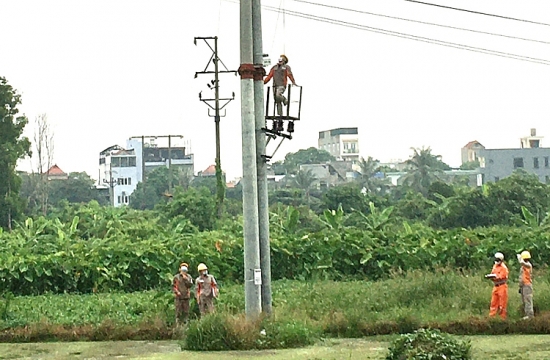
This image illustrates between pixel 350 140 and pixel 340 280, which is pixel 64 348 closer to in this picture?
pixel 340 280

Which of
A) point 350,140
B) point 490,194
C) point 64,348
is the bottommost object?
point 64,348

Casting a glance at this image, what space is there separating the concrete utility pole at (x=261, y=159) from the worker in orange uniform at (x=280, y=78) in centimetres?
24

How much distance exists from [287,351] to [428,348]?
12.9ft

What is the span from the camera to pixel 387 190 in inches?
3017

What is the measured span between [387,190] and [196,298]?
59.9 meters

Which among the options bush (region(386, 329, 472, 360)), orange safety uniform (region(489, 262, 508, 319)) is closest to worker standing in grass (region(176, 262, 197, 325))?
orange safety uniform (region(489, 262, 508, 319))

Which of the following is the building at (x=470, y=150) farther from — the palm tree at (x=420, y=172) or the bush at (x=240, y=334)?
the bush at (x=240, y=334)

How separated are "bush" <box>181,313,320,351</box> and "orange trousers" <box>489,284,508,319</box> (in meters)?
4.21

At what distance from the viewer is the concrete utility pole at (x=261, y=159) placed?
16344 millimetres

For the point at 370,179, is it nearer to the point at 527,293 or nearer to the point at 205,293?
the point at 527,293

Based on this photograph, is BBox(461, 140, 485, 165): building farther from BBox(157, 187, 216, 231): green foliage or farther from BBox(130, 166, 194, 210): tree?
BBox(157, 187, 216, 231): green foliage

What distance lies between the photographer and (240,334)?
14.7m

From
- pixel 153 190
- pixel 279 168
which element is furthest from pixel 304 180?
pixel 279 168

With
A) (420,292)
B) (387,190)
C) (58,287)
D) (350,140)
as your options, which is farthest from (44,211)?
(350,140)
